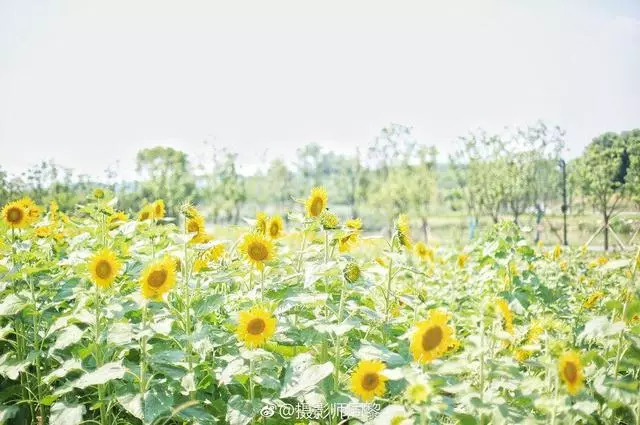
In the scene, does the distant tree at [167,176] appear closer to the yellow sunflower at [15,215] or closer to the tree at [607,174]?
the tree at [607,174]

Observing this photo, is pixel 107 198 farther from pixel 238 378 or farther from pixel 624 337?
pixel 624 337

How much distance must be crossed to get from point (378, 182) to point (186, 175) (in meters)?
12.1

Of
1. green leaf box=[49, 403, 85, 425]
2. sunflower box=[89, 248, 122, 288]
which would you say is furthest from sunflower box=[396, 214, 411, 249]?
green leaf box=[49, 403, 85, 425]

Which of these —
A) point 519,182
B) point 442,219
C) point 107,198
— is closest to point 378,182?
point 519,182

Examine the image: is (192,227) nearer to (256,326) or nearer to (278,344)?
(278,344)

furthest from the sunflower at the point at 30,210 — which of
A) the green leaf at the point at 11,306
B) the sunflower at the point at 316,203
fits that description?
the sunflower at the point at 316,203

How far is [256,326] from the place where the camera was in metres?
1.96

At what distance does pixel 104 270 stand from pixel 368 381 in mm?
1170

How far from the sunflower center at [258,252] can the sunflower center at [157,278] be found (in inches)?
14.9

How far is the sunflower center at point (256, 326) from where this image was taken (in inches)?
77.2

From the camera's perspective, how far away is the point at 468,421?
177cm

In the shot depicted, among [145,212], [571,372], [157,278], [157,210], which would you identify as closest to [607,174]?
[145,212]

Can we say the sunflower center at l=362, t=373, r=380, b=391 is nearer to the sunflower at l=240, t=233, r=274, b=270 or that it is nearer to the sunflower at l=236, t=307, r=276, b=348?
the sunflower at l=236, t=307, r=276, b=348

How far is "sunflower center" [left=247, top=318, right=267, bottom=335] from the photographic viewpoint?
77.2 inches
